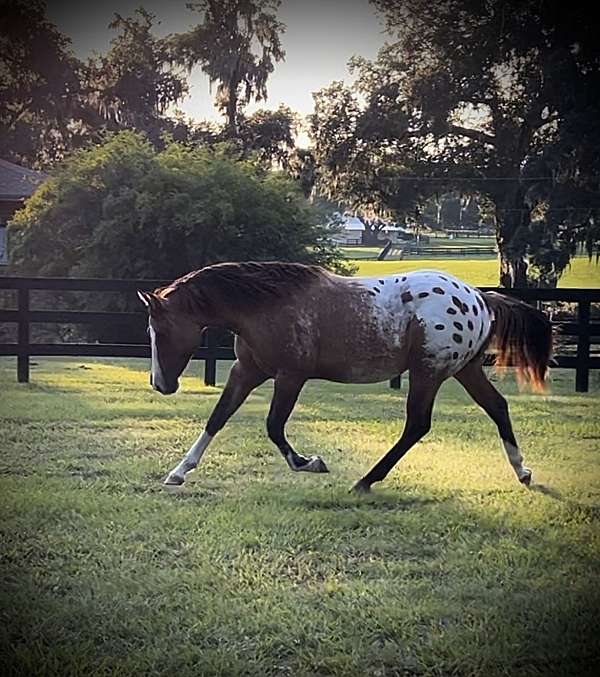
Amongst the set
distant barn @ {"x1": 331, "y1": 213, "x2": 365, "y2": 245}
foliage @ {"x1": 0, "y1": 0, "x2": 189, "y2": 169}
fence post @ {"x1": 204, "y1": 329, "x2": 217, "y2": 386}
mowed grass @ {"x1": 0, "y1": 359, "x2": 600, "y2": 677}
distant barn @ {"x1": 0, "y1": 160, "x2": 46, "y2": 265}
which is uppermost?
foliage @ {"x1": 0, "y1": 0, "x2": 189, "y2": 169}

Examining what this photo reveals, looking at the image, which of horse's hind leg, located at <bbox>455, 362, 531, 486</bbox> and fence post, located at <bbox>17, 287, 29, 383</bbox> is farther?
fence post, located at <bbox>17, 287, 29, 383</bbox>

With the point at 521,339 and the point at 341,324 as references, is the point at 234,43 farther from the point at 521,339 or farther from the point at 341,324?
the point at 521,339

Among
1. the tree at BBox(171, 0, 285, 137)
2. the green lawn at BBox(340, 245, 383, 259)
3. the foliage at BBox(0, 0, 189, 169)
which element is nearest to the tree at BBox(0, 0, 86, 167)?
the foliage at BBox(0, 0, 189, 169)

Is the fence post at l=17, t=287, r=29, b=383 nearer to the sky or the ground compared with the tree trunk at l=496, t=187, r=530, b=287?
nearer to the ground

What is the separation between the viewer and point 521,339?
248 cm

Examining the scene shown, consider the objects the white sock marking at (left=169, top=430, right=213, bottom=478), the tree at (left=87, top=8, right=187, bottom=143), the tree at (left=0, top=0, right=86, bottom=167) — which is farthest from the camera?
the white sock marking at (left=169, top=430, right=213, bottom=478)

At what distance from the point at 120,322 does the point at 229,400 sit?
673mm

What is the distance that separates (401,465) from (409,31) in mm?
1156

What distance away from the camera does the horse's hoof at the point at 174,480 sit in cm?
232

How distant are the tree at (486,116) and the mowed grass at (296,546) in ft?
2.02

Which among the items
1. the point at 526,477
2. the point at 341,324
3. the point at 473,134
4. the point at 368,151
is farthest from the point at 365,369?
the point at 473,134

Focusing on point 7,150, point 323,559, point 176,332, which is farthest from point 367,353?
point 7,150

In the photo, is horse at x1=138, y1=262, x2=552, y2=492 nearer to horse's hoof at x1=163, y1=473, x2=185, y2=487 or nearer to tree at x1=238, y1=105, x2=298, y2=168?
horse's hoof at x1=163, y1=473, x2=185, y2=487

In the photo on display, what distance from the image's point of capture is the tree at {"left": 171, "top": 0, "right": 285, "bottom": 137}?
1858mm
